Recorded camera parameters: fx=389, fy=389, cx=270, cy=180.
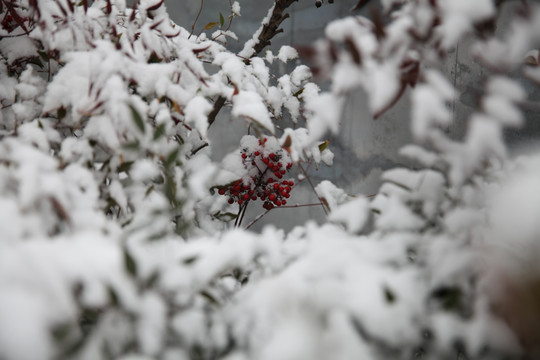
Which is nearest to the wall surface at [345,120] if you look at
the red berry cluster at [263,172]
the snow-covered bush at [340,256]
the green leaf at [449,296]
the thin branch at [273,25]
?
the thin branch at [273,25]

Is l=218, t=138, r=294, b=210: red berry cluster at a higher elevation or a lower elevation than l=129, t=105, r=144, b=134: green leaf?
lower

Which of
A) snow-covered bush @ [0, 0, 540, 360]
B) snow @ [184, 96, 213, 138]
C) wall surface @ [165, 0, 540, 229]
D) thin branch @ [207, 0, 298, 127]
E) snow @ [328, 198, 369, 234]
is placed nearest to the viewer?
snow-covered bush @ [0, 0, 540, 360]

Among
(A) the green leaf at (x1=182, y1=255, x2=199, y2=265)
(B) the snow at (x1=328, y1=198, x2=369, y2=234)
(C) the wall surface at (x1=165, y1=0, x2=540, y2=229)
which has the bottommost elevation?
(C) the wall surface at (x1=165, y1=0, x2=540, y2=229)

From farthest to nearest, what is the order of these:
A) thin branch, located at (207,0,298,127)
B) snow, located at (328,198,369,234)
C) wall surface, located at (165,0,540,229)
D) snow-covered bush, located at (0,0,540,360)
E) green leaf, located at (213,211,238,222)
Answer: wall surface, located at (165,0,540,229) → thin branch, located at (207,0,298,127) → green leaf, located at (213,211,238,222) → snow, located at (328,198,369,234) → snow-covered bush, located at (0,0,540,360)

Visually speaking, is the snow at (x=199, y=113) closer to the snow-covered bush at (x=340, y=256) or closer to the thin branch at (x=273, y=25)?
the snow-covered bush at (x=340, y=256)

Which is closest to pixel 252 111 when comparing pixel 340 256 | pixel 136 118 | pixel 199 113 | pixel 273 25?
pixel 199 113

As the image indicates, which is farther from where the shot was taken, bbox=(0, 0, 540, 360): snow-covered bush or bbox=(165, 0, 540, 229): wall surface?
bbox=(165, 0, 540, 229): wall surface

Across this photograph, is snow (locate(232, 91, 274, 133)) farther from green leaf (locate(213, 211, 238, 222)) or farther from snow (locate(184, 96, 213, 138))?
green leaf (locate(213, 211, 238, 222))

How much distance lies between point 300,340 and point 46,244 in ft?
0.77

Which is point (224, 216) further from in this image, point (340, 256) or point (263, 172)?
point (340, 256)

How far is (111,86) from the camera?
52cm

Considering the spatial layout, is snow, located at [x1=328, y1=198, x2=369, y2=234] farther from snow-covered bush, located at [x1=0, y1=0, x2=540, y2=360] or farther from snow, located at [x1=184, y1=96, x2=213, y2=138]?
snow, located at [x1=184, y1=96, x2=213, y2=138]

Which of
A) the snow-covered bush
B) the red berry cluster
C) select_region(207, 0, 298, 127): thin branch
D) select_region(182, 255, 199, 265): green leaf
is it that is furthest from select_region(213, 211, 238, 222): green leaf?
select_region(182, 255, 199, 265): green leaf

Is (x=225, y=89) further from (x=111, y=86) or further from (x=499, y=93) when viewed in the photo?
(x=499, y=93)
